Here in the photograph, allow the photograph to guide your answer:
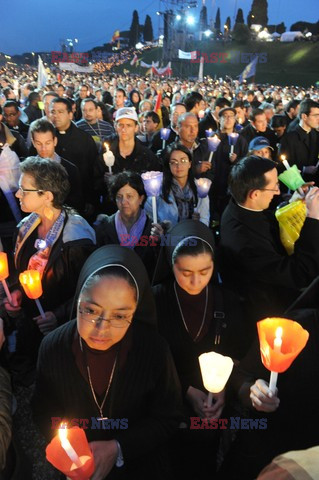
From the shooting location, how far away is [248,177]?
2.74 metres

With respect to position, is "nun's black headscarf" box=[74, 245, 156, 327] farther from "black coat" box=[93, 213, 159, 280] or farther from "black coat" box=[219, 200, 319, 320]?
"black coat" box=[93, 213, 159, 280]

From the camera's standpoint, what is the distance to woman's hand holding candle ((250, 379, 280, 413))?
5.07ft

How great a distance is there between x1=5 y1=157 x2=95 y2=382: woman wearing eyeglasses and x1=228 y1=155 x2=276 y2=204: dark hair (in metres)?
1.19

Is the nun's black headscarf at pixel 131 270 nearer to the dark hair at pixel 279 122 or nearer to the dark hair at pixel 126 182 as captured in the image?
the dark hair at pixel 126 182

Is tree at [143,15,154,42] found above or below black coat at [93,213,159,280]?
above

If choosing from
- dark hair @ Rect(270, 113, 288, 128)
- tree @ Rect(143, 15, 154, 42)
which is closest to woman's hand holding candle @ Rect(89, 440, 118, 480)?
dark hair @ Rect(270, 113, 288, 128)

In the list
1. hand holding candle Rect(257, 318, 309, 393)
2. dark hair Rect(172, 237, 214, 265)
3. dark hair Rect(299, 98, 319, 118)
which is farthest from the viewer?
dark hair Rect(299, 98, 319, 118)

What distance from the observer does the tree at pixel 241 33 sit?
2162 inches

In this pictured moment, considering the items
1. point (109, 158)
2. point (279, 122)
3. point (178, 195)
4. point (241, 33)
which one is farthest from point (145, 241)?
point (241, 33)

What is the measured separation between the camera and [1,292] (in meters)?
2.93

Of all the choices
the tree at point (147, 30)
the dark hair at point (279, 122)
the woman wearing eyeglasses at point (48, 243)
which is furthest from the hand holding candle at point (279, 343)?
the tree at point (147, 30)

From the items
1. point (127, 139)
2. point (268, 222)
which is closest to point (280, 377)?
point (268, 222)

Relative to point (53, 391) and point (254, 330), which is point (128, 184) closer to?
point (254, 330)

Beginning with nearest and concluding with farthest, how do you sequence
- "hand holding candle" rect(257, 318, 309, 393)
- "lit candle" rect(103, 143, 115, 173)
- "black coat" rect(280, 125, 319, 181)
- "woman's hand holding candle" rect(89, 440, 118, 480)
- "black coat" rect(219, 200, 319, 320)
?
"hand holding candle" rect(257, 318, 309, 393), "woman's hand holding candle" rect(89, 440, 118, 480), "black coat" rect(219, 200, 319, 320), "lit candle" rect(103, 143, 115, 173), "black coat" rect(280, 125, 319, 181)
